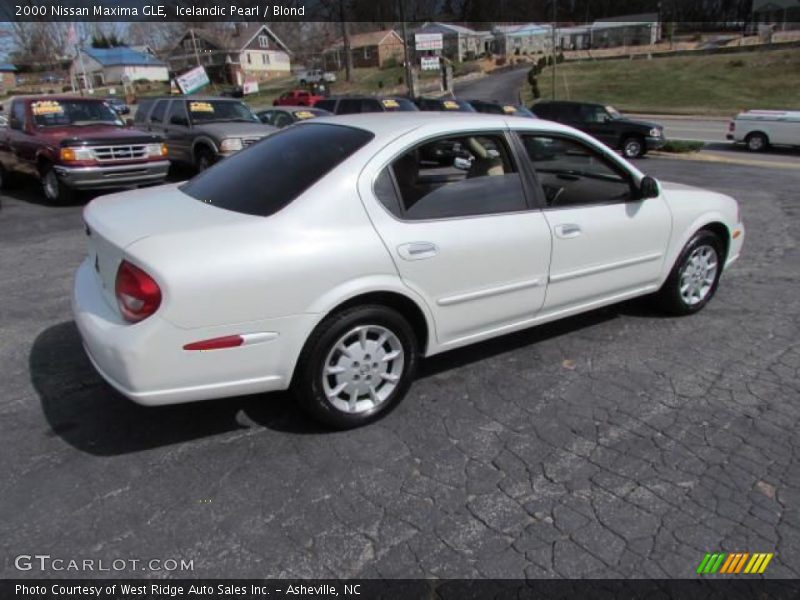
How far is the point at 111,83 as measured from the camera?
77.1m

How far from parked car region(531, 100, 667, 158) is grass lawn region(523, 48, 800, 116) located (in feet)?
56.4

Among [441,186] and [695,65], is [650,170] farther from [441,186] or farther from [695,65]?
[695,65]

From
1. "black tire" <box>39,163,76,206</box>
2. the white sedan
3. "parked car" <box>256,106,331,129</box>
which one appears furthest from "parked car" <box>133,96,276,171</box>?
the white sedan

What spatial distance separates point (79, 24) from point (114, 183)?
49.6 metres

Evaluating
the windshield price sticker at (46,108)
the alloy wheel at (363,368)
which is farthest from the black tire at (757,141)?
the alloy wheel at (363,368)

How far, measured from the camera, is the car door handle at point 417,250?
3203 millimetres

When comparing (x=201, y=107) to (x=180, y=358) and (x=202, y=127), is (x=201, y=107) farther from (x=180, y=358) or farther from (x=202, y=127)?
(x=180, y=358)

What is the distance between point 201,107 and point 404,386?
10484 mm

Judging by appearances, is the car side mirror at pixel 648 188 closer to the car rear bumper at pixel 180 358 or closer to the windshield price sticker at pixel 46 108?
the car rear bumper at pixel 180 358

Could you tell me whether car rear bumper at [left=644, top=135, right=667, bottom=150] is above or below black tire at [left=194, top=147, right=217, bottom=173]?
below

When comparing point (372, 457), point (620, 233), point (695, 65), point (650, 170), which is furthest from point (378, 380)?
point (695, 65)

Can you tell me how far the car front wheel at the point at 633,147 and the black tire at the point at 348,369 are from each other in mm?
17671
